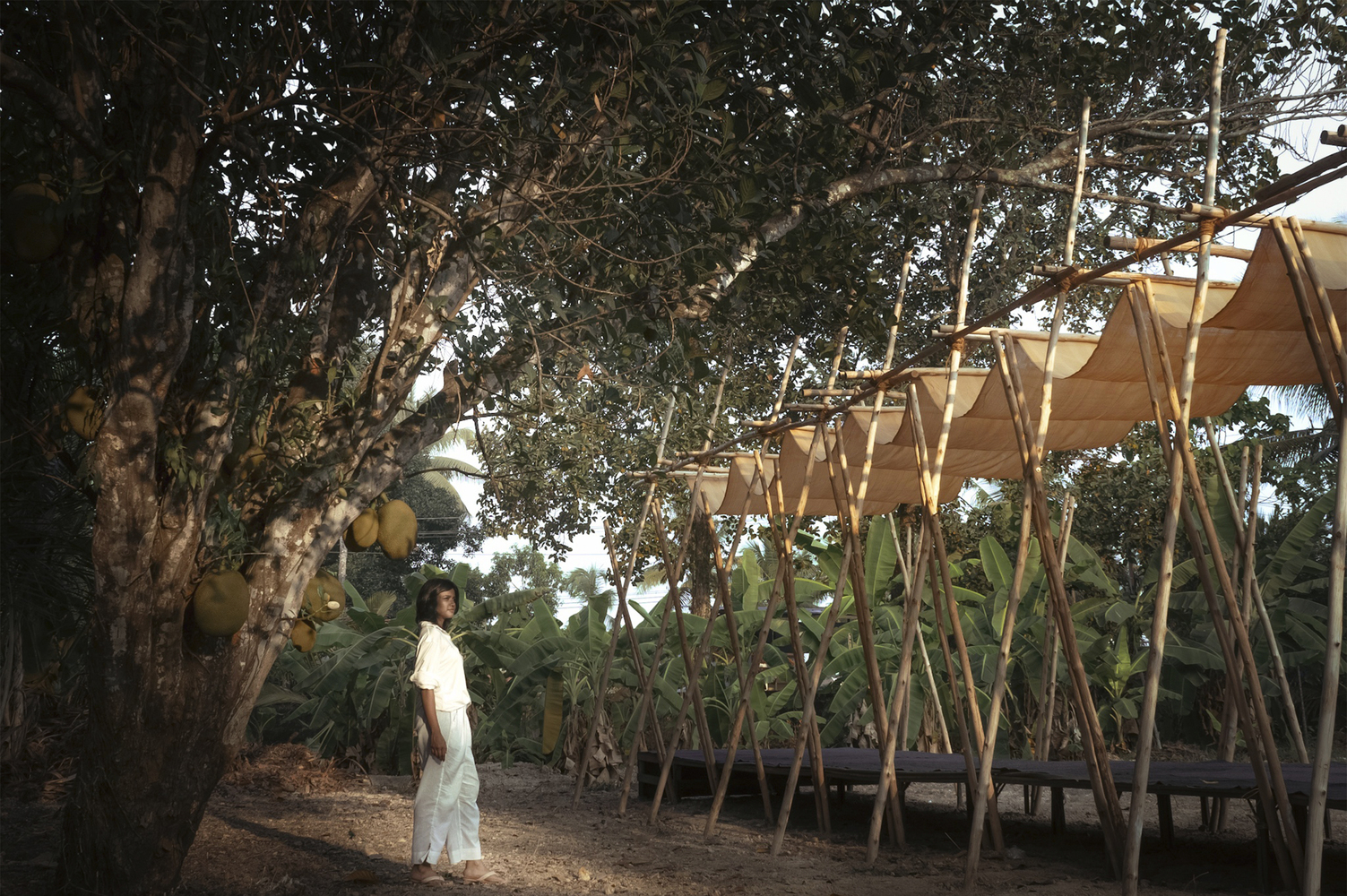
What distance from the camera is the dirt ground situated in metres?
5.25

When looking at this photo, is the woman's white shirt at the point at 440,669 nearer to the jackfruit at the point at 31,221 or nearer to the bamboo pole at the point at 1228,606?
the jackfruit at the point at 31,221

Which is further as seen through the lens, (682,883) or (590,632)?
(590,632)

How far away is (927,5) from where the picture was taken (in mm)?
6215

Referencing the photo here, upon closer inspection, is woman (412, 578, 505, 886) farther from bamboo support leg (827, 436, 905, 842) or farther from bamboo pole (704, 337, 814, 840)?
bamboo support leg (827, 436, 905, 842)

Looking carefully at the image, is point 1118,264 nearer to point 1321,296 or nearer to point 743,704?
point 1321,296

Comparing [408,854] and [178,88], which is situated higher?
[178,88]

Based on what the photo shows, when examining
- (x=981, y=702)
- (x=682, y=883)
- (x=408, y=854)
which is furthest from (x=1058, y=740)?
(x=408, y=854)

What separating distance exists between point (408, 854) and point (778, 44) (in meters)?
4.80

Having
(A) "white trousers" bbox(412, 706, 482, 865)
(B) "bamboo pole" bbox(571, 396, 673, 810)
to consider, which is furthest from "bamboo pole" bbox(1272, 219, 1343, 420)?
(B) "bamboo pole" bbox(571, 396, 673, 810)

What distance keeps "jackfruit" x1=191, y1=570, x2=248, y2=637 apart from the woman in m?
1.14

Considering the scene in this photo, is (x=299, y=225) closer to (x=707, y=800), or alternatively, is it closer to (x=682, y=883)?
(x=682, y=883)

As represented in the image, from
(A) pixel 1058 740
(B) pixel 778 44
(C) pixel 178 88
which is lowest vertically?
(A) pixel 1058 740

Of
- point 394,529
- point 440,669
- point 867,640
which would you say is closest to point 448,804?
point 440,669

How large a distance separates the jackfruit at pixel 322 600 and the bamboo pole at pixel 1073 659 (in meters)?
3.35
